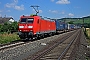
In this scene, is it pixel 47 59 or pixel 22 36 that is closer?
pixel 47 59

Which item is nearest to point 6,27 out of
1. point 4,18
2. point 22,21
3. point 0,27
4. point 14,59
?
point 0,27

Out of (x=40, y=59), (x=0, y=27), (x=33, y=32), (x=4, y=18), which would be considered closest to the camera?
(x=40, y=59)

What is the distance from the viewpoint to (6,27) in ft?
207

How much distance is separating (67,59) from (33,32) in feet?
43.3

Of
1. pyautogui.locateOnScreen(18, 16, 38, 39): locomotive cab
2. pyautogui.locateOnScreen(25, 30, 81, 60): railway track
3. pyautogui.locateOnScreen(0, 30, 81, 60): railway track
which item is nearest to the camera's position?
pyautogui.locateOnScreen(25, 30, 81, 60): railway track

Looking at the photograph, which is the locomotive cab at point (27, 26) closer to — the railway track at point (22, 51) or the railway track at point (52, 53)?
the railway track at point (22, 51)

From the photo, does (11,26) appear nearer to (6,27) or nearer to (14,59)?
(6,27)

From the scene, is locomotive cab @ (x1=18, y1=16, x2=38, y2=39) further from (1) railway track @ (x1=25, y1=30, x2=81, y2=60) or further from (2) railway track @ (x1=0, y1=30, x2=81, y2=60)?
(1) railway track @ (x1=25, y1=30, x2=81, y2=60)

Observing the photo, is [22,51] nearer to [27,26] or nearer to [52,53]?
[52,53]

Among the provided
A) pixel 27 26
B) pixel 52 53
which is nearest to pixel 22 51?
pixel 52 53

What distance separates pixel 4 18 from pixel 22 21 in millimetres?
83458

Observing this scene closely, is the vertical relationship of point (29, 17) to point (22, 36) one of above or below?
above

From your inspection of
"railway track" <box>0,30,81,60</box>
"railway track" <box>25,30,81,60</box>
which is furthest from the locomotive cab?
Answer: "railway track" <box>25,30,81,60</box>

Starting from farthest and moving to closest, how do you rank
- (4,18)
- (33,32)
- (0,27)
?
1. (4,18)
2. (0,27)
3. (33,32)
